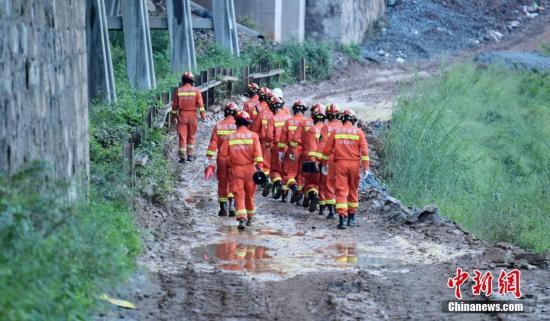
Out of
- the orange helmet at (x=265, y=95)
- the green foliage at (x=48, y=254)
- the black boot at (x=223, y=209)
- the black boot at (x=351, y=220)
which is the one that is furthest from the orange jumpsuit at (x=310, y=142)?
the green foliage at (x=48, y=254)

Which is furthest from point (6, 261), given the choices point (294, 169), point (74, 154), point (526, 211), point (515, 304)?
point (526, 211)

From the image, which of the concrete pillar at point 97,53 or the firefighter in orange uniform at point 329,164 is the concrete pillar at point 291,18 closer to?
the concrete pillar at point 97,53

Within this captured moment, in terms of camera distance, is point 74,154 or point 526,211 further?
point 526,211

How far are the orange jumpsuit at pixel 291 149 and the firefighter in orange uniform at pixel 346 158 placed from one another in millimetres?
1903

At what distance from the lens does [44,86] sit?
11539mm

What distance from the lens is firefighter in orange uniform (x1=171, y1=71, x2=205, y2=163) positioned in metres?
22.0

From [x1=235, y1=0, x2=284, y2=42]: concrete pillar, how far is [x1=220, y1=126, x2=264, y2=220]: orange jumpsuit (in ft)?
96.6

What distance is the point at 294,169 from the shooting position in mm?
19250

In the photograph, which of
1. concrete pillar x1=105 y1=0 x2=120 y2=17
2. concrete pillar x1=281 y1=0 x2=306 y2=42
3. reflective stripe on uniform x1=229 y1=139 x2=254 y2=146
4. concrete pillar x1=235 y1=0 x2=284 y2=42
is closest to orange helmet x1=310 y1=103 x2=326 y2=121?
reflective stripe on uniform x1=229 y1=139 x2=254 y2=146

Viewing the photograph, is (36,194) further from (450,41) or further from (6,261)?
(450,41)

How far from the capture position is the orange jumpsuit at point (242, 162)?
1614cm

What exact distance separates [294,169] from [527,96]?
850 inches

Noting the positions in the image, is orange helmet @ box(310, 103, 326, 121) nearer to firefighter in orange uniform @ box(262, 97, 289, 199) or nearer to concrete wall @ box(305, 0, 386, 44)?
firefighter in orange uniform @ box(262, 97, 289, 199)

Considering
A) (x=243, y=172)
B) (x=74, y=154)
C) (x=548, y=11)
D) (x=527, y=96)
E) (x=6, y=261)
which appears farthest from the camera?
(x=548, y=11)
